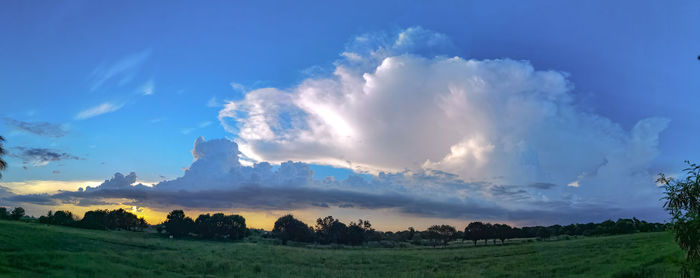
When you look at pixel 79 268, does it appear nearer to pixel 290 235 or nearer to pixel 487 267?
pixel 487 267

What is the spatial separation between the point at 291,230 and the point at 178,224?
1671 inches

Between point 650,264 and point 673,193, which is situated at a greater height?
point 673,193

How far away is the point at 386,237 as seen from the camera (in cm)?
19188

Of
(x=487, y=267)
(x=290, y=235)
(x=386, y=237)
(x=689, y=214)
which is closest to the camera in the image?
(x=689, y=214)

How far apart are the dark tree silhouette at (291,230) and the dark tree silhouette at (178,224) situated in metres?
34.1

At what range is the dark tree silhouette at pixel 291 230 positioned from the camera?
15888cm

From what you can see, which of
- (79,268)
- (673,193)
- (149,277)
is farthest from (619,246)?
(79,268)

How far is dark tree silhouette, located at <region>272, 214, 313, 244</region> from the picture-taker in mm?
158875

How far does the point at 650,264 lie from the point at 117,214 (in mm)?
169730

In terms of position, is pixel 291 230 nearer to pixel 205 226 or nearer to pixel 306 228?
pixel 306 228

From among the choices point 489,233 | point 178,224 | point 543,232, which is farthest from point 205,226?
point 543,232

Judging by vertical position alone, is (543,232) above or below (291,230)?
above

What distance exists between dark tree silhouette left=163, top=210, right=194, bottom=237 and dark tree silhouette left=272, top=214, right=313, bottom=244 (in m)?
34.1

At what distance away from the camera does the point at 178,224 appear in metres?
147
